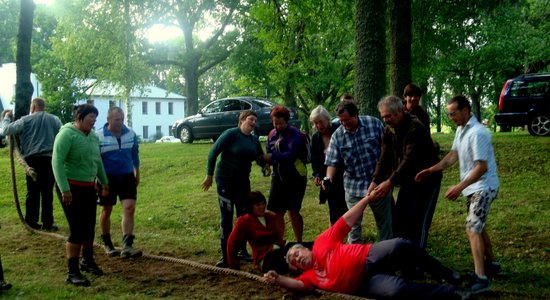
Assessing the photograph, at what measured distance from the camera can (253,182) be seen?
42.6ft

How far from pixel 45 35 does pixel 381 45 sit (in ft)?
188

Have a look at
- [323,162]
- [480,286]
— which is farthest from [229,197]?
[480,286]

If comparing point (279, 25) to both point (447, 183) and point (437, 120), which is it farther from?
point (437, 120)

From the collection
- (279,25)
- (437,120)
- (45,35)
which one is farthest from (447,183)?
(45,35)

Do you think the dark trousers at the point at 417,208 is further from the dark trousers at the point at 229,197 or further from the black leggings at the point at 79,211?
the black leggings at the point at 79,211

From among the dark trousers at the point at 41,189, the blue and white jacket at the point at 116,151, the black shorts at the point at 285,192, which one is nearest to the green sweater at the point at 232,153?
the black shorts at the point at 285,192

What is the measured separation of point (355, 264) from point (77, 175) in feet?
10.0

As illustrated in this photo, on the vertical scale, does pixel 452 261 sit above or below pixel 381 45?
below

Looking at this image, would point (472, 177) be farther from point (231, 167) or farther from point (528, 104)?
point (528, 104)

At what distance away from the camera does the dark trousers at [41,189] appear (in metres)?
9.70

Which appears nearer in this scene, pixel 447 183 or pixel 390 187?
pixel 390 187

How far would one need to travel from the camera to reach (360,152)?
21.4 ft

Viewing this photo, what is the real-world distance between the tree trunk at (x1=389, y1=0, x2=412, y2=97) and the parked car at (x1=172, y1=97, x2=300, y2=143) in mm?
9702

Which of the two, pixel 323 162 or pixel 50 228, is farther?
pixel 50 228
